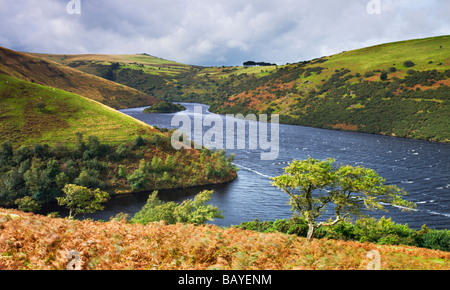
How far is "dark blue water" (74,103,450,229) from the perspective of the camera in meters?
42.1

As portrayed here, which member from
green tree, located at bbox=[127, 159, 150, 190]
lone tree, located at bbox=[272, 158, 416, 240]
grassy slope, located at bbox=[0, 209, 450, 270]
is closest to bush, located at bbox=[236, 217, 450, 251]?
lone tree, located at bbox=[272, 158, 416, 240]

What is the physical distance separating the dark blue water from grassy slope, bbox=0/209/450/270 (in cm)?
2849

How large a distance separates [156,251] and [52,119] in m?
71.3

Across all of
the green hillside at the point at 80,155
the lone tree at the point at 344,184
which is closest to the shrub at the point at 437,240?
the lone tree at the point at 344,184

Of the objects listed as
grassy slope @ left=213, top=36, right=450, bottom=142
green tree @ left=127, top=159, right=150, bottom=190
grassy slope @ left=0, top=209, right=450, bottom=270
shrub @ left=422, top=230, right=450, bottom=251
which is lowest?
shrub @ left=422, top=230, right=450, bottom=251

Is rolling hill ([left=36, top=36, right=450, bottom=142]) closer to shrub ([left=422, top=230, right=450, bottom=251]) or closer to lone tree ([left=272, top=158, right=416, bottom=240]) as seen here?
shrub ([left=422, top=230, right=450, bottom=251])

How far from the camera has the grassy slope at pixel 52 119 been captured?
59562 millimetres

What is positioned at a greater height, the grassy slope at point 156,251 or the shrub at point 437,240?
the grassy slope at point 156,251

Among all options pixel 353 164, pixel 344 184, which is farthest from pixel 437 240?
pixel 353 164

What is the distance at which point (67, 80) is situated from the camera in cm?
17125

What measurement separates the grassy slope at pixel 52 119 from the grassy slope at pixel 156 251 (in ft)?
182

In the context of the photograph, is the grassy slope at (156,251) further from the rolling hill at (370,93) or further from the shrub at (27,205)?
the rolling hill at (370,93)

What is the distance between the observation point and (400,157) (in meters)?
74.2

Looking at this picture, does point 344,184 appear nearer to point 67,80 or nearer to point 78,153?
point 78,153
